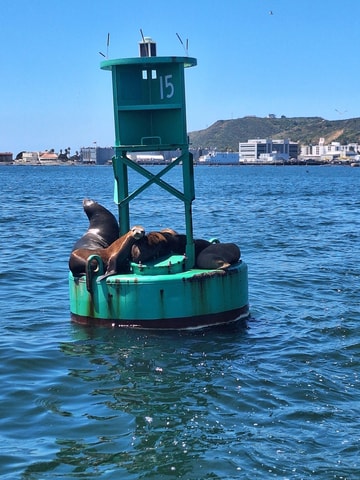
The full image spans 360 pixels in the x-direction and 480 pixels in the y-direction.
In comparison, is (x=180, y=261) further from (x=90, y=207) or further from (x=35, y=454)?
(x=35, y=454)

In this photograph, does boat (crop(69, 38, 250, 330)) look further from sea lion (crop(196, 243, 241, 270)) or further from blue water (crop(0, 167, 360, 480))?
blue water (crop(0, 167, 360, 480))

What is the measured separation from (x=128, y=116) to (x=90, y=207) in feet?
6.04

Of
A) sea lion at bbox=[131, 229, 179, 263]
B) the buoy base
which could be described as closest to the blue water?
the buoy base

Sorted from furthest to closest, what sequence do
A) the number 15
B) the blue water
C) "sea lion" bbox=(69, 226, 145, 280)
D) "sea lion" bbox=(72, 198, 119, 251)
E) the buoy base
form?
"sea lion" bbox=(72, 198, 119, 251)
the number 15
"sea lion" bbox=(69, 226, 145, 280)
the buoy base
the blue water

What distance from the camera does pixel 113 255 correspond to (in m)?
10.5

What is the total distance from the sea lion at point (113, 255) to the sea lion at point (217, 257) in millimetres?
927

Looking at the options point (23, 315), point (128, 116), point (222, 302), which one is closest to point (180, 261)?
point (222, 302)

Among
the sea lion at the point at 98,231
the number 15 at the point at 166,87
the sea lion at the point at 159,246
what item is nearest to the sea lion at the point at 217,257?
the sea lion at the point at 159,246

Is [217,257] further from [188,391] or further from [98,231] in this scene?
[188,391]

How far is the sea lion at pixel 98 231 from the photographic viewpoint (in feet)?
37.3

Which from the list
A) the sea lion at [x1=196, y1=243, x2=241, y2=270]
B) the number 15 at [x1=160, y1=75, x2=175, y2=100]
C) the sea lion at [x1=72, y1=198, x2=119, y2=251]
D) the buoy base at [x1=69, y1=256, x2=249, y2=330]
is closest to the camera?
the buoy base at [x1=69, y1=256, x2=249, y2=330]

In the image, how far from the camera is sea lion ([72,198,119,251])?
37.3 feet

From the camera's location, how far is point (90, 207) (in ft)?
39.9

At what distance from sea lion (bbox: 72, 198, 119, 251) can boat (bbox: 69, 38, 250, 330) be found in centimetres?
44
